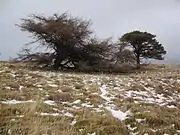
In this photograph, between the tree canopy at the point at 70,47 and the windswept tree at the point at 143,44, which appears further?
the windswept tree at the point at 143,44

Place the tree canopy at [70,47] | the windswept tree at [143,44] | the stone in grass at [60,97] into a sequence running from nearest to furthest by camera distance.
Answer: the stone in grass at [60,97] → the tree canopy at [70,47] → the windswept tree at [143,44]

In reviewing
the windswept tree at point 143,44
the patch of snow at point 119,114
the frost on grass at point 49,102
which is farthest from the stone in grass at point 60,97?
the windswept tree at point 143,44

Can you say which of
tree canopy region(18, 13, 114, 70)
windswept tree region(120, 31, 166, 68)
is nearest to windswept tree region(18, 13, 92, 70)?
tree canopy region(18, 13, 114, 70)

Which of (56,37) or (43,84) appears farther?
(56,37)

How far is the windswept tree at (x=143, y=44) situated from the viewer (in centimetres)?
3712

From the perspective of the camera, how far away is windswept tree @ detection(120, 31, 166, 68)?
37125 millimetres

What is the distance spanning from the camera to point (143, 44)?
125 ft

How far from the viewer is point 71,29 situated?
26.5 meters

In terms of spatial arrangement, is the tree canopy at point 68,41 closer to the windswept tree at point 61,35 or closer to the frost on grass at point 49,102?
the windswept tree at point 61,35

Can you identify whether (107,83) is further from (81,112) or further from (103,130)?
(103,130)

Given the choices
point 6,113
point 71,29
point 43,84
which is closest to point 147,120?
point 6,113

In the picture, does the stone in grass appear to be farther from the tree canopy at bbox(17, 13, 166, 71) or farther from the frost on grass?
the tree canopy at bbox(17, 13, 166, 71)

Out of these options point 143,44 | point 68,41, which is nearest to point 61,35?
point 68,41

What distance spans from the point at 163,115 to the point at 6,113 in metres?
4.54
